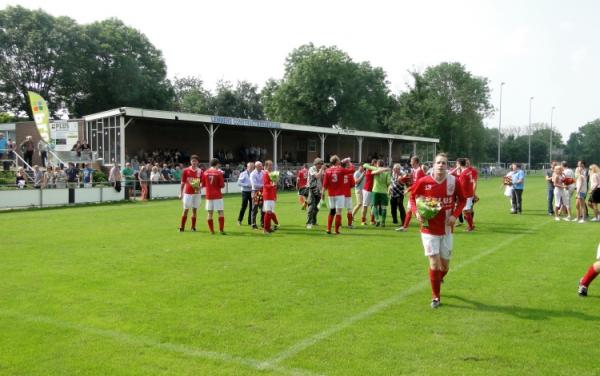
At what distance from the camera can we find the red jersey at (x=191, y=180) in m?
13.2

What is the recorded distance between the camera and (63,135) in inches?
1252

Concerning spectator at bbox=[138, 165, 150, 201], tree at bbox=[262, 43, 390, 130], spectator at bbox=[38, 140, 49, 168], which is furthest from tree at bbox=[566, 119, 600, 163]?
spectator at bbox=[38, 140, 49, 168]

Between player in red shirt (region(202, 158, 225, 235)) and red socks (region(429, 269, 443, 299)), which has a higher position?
player in red shirt (region(202, 158, 225, 235))

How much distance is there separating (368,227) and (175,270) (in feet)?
23.3

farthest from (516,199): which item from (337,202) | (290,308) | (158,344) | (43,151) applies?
(43,151)

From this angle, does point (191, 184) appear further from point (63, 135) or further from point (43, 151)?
point (63, 135)

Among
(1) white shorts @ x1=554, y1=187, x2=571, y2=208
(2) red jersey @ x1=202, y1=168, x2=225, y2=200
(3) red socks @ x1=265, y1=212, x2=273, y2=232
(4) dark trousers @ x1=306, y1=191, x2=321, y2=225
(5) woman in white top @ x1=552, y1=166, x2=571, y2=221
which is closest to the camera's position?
(2) red jersey @ x1=202, y1=168, x2=225, y2=200

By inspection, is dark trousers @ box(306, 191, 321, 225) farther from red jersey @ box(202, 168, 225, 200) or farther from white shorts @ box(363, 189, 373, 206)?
red jersey @ box(202, 168, 225, 200)

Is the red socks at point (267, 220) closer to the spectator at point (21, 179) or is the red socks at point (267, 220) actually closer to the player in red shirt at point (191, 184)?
the player in red shirt at point (191, 184)

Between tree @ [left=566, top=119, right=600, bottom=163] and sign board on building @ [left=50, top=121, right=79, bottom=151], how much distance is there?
107843mm

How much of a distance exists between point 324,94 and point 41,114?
45.7 m

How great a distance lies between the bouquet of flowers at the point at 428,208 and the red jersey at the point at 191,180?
7842 mm

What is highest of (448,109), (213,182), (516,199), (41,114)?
(448,109)

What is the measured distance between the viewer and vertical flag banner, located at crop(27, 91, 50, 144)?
26.8m
